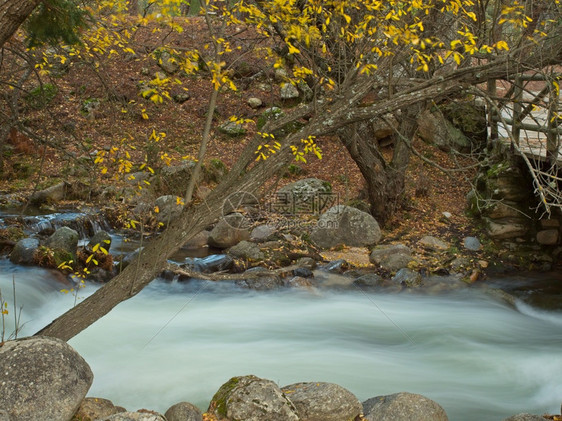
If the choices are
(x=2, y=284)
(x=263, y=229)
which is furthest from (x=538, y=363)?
(x=2, y=284)

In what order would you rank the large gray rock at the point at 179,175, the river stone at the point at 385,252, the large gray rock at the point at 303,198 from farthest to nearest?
the large gray rock at the point at 179,175
the large gray rock at the point at 303,198
the river stone at the point at 385,252

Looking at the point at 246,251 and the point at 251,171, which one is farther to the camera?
the point at 246,251

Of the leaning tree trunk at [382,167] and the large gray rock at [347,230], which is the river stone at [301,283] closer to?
the large gray rock at [347,230]

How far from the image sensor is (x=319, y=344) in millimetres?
7504

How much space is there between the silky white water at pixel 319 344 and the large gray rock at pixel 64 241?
59cm

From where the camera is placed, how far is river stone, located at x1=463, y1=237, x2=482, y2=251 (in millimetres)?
10859

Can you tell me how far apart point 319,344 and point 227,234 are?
3.91 metres

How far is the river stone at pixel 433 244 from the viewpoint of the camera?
10797 millimetres

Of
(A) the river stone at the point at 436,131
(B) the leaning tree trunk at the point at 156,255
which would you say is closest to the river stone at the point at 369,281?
(B) the leaning tree trunk at the point at 156,255

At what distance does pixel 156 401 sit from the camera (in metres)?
5.84

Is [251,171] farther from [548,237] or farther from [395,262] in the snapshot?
[548,237]

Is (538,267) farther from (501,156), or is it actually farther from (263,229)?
(263,229)

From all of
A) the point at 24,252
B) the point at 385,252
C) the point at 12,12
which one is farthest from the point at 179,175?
the point at 12,12

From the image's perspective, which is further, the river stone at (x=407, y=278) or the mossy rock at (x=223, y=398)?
the river stone at (x=407, y=278)
